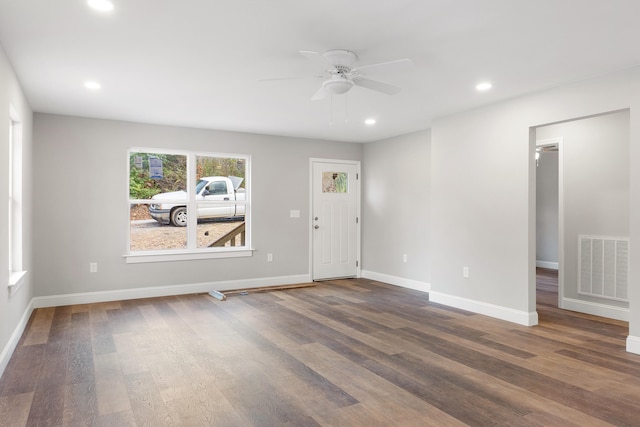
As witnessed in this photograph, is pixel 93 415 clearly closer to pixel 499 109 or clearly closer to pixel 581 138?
pixel 499 109

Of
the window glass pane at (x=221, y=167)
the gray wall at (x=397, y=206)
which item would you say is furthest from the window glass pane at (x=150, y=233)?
the gray wall at (x=397, y=206)

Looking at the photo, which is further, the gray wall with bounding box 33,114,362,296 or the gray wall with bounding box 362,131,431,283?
the gray wall with bounding box 362,131,431,283

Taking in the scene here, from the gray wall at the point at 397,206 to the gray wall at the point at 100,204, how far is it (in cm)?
183

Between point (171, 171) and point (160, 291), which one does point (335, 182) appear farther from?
point (160, 291)

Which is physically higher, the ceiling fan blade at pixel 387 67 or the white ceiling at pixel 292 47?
the white ceiling at pixel 292 47

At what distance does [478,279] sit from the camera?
4.80 m

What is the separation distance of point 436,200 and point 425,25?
297cm

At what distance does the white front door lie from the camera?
698cm

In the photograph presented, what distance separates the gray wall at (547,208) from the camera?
873 centimetres

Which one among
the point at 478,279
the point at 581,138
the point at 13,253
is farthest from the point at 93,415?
the point at 581,138

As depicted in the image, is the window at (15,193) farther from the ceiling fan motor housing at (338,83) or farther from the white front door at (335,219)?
the white front door at (335,219)

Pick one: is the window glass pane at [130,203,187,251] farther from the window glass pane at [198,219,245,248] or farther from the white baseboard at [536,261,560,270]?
the white baseboard at [536,261,560,270]

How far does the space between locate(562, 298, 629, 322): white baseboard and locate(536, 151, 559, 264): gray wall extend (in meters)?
4.05

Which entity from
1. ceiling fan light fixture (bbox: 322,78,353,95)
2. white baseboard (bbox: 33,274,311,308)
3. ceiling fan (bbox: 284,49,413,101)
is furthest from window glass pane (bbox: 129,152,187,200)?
ceiling fan light fixture (bbox: 322,78,353,95)
